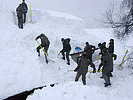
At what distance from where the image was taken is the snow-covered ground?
3775mm

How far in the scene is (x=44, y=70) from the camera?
5887 mm

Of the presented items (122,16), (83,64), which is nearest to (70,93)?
(83,64)

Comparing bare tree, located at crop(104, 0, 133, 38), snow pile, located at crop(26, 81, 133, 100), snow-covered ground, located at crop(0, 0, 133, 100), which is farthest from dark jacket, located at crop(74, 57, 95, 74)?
bare tree, located at crop(104, 0, 133, 38)

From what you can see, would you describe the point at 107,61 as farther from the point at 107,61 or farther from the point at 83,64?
the point at 83,64

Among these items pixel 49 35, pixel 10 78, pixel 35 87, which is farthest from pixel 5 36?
pixel 35 87

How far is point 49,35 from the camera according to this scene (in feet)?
29.3

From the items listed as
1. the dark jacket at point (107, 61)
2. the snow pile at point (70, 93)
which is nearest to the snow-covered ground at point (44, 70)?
the snow pile at point (70, 93)

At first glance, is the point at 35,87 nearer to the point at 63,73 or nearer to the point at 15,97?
the point at 15,97

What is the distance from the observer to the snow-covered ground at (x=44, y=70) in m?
3.78

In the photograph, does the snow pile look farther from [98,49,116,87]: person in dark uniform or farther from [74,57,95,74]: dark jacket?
[98,49,116,87]: person in dark uniform

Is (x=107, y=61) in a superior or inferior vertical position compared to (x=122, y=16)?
inferior

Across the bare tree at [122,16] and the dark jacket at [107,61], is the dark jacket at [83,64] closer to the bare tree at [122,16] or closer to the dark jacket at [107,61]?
the dark jacket at [107,61]

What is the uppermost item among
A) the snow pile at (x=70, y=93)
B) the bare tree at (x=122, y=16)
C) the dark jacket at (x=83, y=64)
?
the bare tree at (x=122, y=16)

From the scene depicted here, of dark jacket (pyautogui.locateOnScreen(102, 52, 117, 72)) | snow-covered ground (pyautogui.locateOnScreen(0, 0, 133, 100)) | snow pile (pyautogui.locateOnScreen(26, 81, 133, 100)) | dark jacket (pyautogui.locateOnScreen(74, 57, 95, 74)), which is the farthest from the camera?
dark jacket (pyautogui.locateOnScreen(102, 52, 117, 72))
